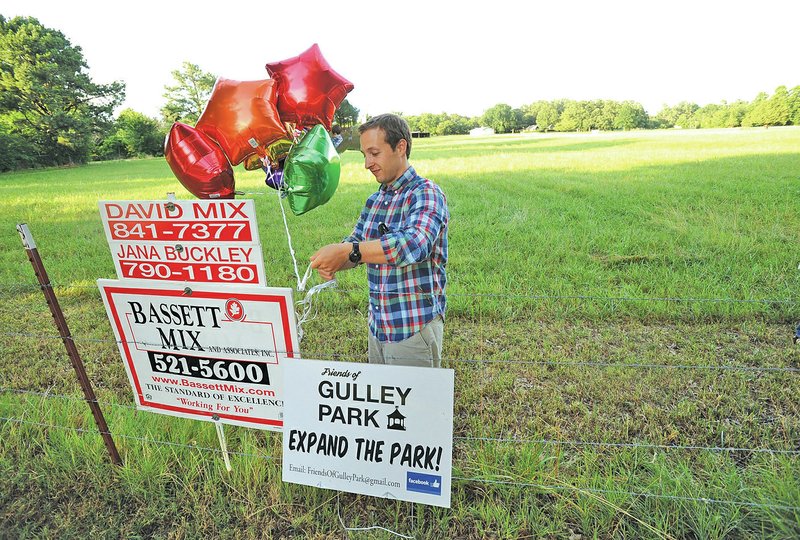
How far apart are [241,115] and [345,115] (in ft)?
2.11

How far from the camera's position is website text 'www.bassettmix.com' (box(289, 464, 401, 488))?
6.07 feet

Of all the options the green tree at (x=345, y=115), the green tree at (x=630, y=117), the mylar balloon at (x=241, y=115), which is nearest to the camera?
the mylar balloon at (x=241, y=115)

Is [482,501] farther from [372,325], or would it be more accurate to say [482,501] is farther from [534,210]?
[534,210]

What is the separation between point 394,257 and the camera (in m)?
1.68

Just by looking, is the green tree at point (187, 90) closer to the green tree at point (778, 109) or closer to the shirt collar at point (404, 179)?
the shirt collar at point (404, 179)

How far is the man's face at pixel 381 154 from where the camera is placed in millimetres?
1872

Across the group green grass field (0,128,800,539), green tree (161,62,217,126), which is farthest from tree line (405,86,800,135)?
green grass field (0,128,800,539)

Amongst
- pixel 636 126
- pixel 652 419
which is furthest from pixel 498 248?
pixel 636 126

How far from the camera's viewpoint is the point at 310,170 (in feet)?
5.66

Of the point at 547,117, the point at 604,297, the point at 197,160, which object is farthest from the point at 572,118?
the point at 197,160

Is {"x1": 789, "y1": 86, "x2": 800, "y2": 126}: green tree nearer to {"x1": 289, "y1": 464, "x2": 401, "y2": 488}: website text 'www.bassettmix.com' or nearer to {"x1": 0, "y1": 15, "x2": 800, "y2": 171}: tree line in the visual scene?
{"x1": 0, "y1": 15, "x2": 800, "y2": 171}: tree line

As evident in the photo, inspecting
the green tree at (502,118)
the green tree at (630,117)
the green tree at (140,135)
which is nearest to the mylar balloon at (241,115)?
the green tree at (140,135)

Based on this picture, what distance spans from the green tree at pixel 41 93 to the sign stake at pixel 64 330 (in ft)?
136

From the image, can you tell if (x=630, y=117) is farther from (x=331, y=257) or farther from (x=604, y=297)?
(x=331, y=257)
